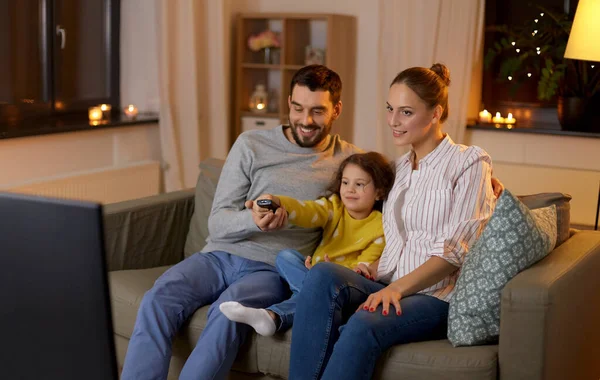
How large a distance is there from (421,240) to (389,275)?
154mm

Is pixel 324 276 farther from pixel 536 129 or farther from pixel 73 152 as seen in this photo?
pixel 536 129

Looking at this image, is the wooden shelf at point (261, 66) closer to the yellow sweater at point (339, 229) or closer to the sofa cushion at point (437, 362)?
the yellow sweater at point (339, 229)

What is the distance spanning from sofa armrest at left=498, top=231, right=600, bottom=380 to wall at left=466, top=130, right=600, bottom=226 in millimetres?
1662

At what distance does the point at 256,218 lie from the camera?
250 centimetres

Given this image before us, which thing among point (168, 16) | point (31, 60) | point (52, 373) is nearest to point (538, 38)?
point (168, 16)

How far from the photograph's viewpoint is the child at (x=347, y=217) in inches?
99.6

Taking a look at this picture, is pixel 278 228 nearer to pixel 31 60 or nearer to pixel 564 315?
pixel 564 315

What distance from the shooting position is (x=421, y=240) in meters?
2.38

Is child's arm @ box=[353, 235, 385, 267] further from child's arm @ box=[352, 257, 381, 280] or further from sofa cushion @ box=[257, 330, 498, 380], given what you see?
sofa cushion @ box=[257, 330, 498, 380]

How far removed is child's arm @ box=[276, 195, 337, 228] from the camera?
101 inches

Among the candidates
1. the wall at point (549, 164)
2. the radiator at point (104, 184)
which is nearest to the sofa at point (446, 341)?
the radiator at point (104, 184)

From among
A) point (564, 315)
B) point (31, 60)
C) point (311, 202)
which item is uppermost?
point (31, 60)

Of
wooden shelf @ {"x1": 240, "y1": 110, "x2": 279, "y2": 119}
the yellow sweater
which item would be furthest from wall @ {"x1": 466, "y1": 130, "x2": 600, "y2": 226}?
the yellow sweater

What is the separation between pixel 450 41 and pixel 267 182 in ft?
6.70
